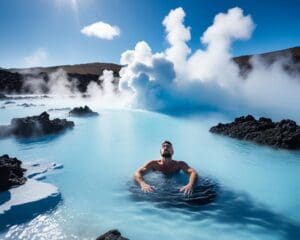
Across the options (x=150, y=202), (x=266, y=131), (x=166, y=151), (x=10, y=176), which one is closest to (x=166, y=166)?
(x=166, y=151)

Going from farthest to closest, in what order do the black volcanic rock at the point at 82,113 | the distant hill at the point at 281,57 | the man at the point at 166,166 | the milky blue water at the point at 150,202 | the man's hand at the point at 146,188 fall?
the distant hill at the point at 281,57 → the black volcanic rock at the point at 82,113 → the man at the point at 166,166 → the man's hand at the point at 146,188 → the milky blue water at the point at 150,202

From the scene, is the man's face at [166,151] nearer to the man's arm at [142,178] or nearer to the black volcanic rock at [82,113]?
the man's arm at [142,178]

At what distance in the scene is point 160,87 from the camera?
22094 mm

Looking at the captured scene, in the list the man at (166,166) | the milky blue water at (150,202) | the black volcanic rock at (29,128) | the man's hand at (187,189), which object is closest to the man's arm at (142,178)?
the man at (166,166)

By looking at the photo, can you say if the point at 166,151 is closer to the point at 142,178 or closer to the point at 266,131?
the point at 142,178

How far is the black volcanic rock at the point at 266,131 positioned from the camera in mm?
10836

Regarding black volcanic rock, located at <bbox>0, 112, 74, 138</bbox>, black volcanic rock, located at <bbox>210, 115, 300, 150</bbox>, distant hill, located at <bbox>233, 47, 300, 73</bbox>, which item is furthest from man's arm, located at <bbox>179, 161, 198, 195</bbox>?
distant hill, located at <bbox>233, 47, 300, 73</bbox>

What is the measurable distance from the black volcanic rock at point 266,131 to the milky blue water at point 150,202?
0.40m

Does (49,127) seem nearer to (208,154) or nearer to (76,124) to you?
(76,124)

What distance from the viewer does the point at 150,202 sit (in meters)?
5.85

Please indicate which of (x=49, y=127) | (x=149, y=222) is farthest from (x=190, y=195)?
(x=49, y=127)

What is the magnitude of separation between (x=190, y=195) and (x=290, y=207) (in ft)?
6.00

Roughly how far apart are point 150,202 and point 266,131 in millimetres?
7477

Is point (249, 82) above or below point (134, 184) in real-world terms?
above
